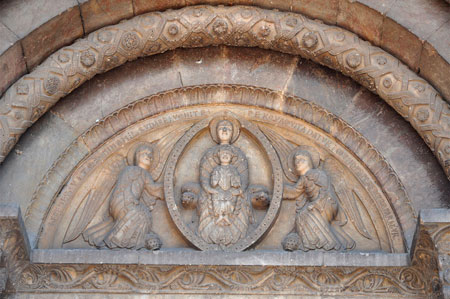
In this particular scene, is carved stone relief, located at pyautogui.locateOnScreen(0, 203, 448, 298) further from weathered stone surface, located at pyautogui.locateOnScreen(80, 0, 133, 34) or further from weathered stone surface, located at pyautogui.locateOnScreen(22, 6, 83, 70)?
weathered stone surface, located at pyautogui.locateOnScreen(80, 0, 133, 34)

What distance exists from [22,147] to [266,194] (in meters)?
2.78

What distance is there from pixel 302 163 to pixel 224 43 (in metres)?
1.72

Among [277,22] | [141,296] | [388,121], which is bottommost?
[141,296]

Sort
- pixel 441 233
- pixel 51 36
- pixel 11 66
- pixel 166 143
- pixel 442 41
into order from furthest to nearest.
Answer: pixel 166 143, pixel 51 36, pixel 11 66, pixel 442 41, pixel 441 233

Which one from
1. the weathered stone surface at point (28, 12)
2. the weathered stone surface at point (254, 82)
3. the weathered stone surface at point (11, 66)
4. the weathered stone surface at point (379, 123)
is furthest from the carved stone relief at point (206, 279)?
the weathered stone surface at point (28, 12)

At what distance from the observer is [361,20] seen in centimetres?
1062

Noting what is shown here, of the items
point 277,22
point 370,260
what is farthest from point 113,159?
point 370,260

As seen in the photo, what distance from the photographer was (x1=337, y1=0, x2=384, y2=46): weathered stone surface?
34.4 ft

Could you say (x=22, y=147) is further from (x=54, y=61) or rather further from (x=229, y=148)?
(x=229, y=148)

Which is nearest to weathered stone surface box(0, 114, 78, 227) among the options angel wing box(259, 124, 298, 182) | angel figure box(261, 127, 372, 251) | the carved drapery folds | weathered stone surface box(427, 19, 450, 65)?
the carved drapery folds

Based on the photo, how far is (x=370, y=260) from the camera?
9.84m

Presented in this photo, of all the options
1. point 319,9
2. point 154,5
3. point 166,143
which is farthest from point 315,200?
point 154,5

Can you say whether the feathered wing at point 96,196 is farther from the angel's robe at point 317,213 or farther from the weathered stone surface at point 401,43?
the weathered stone surface at point 401,43

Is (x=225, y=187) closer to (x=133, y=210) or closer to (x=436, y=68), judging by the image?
(x=133, y=210)
